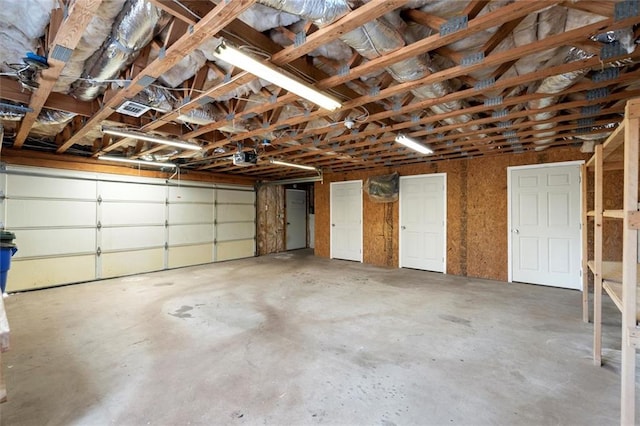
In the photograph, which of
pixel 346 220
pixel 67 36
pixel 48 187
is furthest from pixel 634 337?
pixel 48 187

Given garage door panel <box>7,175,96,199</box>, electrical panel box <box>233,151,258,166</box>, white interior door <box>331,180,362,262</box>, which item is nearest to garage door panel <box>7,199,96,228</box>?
garage door panel <box>7,175,96,199</box>

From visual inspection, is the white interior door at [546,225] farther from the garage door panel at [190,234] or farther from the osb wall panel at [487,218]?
the garage door panel at [190,234]

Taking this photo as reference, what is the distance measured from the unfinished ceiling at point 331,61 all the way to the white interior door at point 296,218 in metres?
5.68

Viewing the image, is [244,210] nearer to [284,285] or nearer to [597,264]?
[284,285]

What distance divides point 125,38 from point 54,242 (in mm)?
4814

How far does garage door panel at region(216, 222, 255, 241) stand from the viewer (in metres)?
7.27

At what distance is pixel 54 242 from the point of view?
480cm

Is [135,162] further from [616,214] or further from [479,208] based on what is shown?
[479,208]

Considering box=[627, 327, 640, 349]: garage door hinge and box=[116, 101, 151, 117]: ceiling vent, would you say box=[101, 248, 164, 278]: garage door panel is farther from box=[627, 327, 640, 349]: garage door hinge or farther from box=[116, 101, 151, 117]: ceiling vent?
box=[627, 327, 640, 349]: garage door hinge

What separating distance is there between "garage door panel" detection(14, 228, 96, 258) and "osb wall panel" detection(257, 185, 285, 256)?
13.0ft

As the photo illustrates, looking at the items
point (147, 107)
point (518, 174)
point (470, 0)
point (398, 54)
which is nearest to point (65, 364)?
point (147, 107)

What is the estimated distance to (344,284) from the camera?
16.1ft

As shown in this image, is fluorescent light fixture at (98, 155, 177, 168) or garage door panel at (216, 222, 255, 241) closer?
fluorescent light fixture at (98, 155, 177, 168)

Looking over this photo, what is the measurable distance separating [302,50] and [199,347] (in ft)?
8.63
